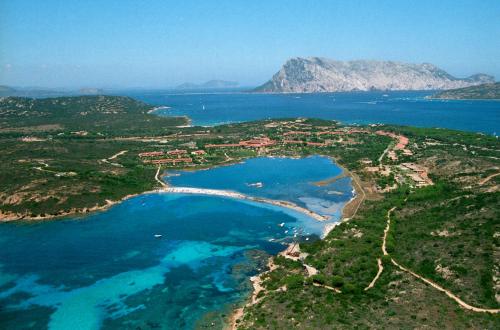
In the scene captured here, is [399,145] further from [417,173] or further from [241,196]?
[241,196]

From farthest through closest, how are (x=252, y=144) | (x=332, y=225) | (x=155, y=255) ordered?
(x=252, y=144) < (x=332, y=225) < (x=155, y=255)

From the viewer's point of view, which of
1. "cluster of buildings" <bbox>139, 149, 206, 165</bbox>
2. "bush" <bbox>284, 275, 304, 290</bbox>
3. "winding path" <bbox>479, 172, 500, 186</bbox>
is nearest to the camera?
"bush" <bbox>284, 275, 304, 290</bbox>

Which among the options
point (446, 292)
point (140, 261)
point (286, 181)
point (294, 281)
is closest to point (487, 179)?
point (286, 181)

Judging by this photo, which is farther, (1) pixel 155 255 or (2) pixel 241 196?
(2) pixel 241 196

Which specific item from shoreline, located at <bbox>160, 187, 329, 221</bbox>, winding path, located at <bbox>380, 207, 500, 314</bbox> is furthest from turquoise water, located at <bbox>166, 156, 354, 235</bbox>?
winding path, located at <bbox>380, 207, 500, 314</bbox>

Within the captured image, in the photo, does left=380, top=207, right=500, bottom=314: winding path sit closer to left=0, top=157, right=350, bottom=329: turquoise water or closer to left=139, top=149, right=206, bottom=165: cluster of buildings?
left=0, top=157, right=350, bottom=329: turquoise water
